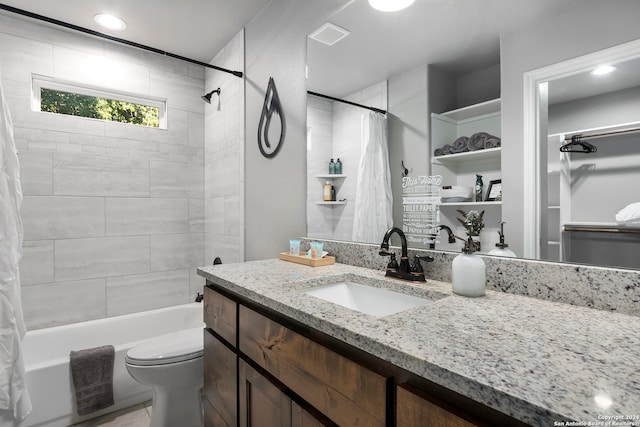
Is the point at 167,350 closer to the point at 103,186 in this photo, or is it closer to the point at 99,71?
the point at 103,186

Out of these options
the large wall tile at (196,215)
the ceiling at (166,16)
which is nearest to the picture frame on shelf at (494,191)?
the ceiling at (166,16)

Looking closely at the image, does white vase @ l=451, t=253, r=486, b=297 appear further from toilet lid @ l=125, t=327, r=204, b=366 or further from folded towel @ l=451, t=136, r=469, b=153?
toilet lid @ l=125, t=327, r=204, b=366

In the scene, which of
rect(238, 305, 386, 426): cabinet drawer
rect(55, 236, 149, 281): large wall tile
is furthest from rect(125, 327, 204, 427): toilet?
rect(55, 236, 149, 281): large wall tile

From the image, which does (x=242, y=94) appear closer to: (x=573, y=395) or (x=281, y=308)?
(x=281, y=308)

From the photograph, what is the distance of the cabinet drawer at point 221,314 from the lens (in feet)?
4.09

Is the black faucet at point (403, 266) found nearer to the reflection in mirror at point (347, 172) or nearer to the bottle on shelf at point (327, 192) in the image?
the reflection in mirror at point (347, 172)

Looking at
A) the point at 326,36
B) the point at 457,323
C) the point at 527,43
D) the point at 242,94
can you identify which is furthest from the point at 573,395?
the point at 242,94

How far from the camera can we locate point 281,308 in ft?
3.16

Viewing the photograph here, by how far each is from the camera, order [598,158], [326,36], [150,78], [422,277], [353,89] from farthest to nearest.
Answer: [150,78] → [326,36] → [353,89] → [422,277] → [598,158]

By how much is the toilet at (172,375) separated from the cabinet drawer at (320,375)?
2.93 ft

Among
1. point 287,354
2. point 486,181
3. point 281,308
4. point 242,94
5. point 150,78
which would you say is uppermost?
point 150,78

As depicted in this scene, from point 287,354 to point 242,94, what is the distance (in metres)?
2.03

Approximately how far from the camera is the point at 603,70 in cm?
89

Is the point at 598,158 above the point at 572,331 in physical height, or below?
above
